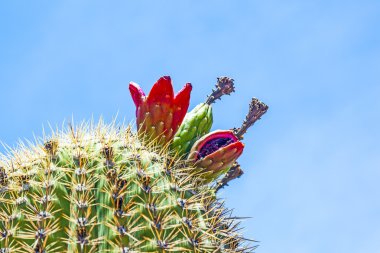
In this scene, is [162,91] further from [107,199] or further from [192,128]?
[107,199]

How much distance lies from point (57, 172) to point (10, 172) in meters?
0.35

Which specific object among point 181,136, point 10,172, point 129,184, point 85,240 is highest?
point 181,136

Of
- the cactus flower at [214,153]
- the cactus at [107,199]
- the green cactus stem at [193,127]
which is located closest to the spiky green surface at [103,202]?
the cactus at [107,199]

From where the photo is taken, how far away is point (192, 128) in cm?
462

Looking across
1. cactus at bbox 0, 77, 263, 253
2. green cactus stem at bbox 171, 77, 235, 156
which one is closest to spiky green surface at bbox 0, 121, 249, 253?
cactus at bbox 0, 77, 263, 253

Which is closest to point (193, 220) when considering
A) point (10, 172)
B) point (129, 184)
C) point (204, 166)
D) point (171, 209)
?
point (171, 209)

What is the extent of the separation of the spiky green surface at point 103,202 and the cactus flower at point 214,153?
0.28 metres

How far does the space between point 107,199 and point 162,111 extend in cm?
95

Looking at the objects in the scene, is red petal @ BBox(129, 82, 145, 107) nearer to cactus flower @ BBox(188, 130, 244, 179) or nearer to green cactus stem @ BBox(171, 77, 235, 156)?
green cactus stem @ BBox(171, 77, 235, 156)

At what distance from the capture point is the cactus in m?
3.54

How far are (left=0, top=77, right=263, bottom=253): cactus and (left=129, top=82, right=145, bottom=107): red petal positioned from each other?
0.24m

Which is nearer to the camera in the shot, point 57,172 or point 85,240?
point 85,240

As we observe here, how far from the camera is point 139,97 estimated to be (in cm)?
457

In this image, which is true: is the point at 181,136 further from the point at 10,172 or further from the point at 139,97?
the point at 10,172
